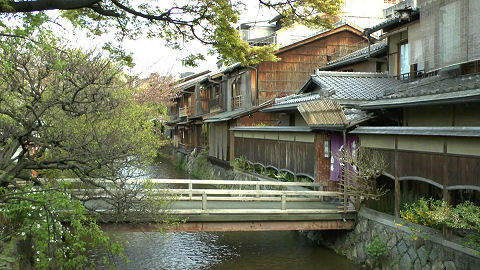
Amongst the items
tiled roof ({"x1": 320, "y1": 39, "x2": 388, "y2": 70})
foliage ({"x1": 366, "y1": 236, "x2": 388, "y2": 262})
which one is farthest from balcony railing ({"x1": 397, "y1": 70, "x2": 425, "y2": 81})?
foliage ({"x1": 366, "y1": 236, "x2": 388, "y2": 262})

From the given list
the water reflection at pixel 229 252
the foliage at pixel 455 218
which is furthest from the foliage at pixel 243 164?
the foliage at pixel 455 218

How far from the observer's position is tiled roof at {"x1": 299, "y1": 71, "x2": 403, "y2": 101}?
15578 millimetres

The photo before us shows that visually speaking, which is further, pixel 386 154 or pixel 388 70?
pixel 388 70

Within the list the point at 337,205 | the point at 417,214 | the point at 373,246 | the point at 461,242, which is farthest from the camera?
the point at 337,205

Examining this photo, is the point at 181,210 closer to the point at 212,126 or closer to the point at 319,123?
the point at 319,123

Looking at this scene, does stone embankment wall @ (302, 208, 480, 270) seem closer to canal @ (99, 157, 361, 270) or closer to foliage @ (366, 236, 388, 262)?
foliage @ (366, 236, 388, 262)

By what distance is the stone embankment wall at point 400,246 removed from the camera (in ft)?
27.3

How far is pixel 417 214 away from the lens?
9.72 m

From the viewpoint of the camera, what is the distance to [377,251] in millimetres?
10477

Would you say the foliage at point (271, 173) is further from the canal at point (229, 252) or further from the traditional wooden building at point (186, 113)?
the traditional wooden building at point (186, 113)

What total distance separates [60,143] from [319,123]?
864cm

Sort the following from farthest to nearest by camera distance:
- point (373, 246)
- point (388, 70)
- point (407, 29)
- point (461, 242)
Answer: point (388, 70)
point (407, 29)
point (373, 246)
point (461, 242)

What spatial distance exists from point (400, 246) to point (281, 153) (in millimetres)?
8296

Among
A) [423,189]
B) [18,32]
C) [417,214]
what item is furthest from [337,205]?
[18,32]
